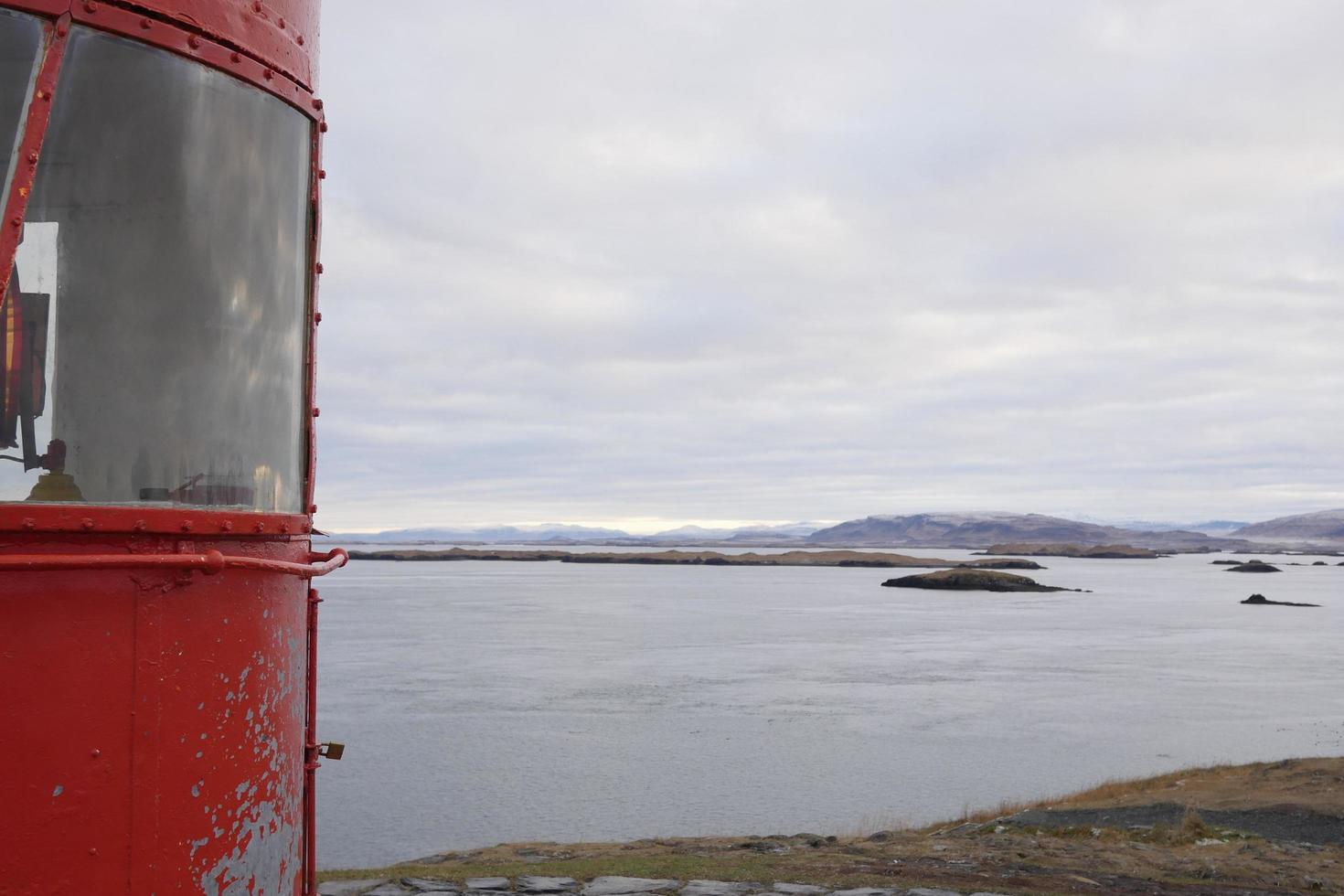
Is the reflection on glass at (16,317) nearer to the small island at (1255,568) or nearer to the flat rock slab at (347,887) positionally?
the flat rock slab at (347,887)

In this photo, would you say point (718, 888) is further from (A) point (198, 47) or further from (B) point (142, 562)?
(A) point (198, 47)

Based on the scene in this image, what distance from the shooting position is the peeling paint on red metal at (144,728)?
2852mm

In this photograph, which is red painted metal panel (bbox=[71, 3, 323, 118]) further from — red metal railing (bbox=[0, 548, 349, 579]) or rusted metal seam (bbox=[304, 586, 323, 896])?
rusted metal seam (bbox=[304, 586, 323, 896])

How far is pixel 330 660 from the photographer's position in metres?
34.6

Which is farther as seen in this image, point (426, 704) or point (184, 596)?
point (426, 704)

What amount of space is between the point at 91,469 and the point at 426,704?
23.3 m

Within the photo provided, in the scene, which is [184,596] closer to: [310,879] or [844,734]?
[310,879]

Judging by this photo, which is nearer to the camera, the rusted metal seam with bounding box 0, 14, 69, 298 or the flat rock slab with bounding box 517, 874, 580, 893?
the rusted metal seam with bounding box 0, 14, 69, 298

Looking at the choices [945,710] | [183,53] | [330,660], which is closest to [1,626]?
[183,53]

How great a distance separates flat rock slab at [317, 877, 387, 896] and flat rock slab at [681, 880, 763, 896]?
2.48 m

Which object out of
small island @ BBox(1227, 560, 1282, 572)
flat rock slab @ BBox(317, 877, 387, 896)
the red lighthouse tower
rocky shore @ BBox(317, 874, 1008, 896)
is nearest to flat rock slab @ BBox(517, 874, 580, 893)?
rocky shore @ BBox(317, 874, 1008, 896)

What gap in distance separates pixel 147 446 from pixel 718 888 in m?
6.76

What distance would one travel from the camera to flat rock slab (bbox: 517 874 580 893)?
8570 mm

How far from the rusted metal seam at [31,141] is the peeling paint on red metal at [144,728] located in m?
0.77
